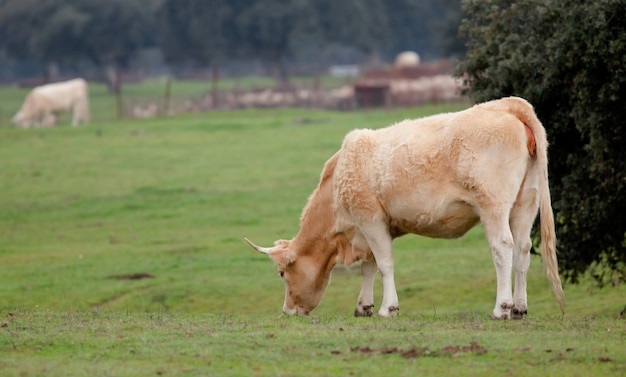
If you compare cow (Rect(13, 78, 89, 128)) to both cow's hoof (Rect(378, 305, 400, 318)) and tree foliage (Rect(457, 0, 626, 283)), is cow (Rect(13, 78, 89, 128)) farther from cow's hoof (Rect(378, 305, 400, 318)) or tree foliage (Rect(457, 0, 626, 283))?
cow's hoof (Rect(378, 305, 400, 318))

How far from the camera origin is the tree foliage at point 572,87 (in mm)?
13812

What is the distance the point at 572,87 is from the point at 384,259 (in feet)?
13.7

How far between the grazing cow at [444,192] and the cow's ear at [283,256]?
0.17 m

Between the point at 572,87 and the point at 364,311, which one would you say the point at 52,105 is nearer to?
the point at 572,87

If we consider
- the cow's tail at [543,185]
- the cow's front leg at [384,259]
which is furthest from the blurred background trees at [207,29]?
the cow's tail at [543,185]

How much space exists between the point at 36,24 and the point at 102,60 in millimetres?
6658

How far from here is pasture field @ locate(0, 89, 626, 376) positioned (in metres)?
9.02

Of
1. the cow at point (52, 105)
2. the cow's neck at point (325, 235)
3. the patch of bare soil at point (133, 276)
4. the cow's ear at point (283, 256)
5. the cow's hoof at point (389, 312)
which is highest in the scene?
the cow at point (52, 105)

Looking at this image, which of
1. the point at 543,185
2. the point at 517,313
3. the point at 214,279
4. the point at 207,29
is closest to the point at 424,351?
the point at 517,313

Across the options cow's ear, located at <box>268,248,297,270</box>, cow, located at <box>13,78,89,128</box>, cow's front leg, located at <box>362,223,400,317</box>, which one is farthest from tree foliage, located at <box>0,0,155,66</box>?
cow's front leg, located at <box>362,223,400,317</box>

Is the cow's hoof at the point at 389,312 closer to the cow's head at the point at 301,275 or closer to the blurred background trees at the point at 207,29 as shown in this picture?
the cow's head at the point at 301,275

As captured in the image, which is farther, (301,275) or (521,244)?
(301,275)

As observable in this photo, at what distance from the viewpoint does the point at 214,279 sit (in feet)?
67.8

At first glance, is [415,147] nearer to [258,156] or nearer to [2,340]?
[2,340]
